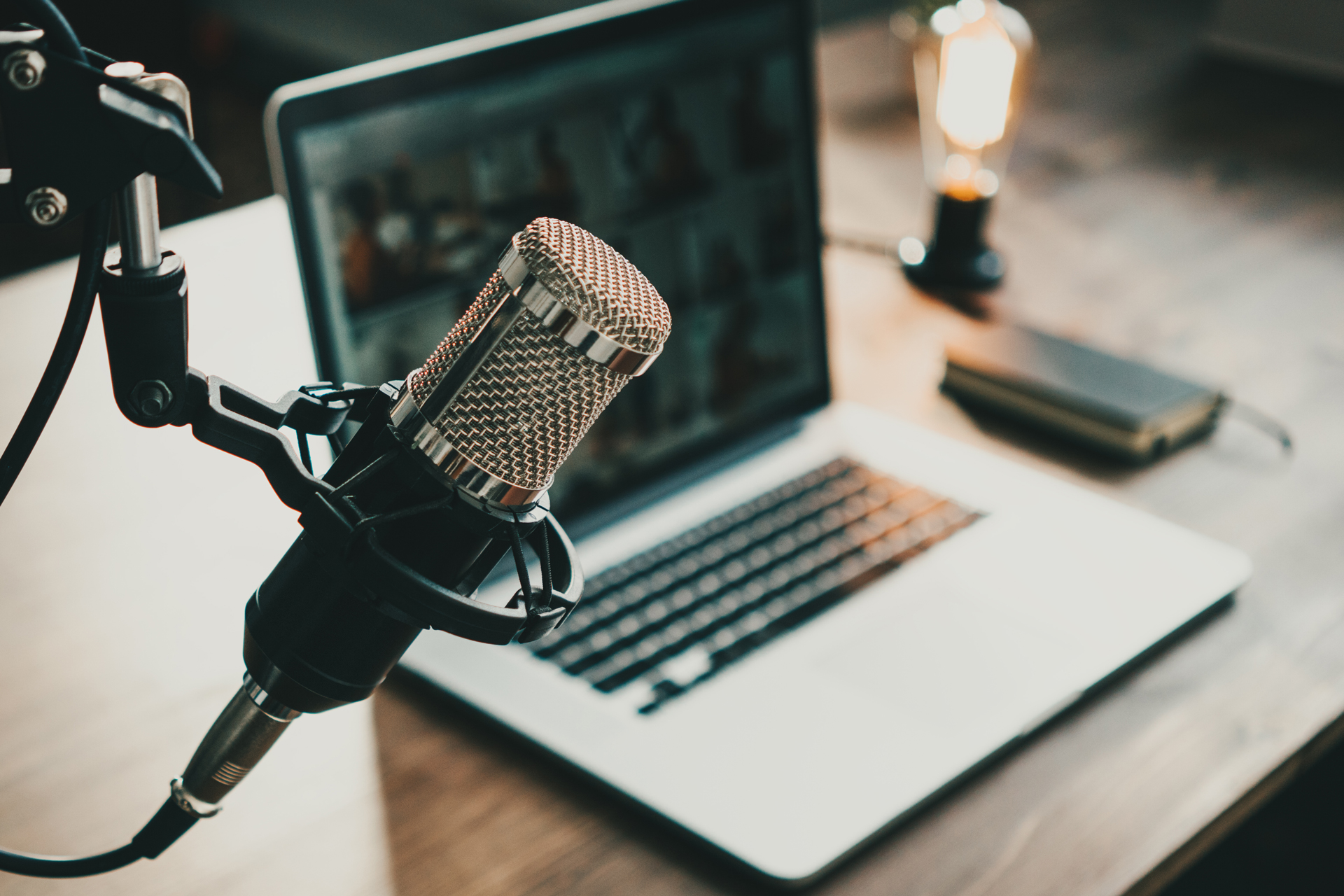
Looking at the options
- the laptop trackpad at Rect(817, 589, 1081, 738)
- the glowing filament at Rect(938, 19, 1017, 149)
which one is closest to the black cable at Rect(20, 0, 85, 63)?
the laptop trackpad at Rect(817, 589, 1081, 738)

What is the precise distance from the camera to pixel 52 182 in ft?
1.03

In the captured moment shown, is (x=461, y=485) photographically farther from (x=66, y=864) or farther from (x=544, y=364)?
(x=66, y=864)

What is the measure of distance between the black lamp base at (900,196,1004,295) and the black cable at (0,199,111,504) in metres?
0.94

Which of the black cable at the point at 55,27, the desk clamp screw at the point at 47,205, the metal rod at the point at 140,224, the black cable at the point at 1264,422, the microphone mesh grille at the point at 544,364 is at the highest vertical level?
the black cable at the point at 55,27

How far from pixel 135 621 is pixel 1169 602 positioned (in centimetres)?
65

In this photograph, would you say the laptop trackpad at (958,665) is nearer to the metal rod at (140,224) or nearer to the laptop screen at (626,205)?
the laptop screen at (626,205)

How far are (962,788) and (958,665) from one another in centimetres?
9

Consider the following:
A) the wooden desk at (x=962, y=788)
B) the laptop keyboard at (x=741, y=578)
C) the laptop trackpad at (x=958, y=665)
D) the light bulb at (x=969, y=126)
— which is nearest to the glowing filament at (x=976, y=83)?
the light bulb at (x=969, y=126)

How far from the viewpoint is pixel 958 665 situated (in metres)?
0.70

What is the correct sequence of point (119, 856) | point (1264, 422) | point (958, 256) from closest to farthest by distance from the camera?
1. point (119, 856)
2. point (1264, 422)
3. point (958, 256)

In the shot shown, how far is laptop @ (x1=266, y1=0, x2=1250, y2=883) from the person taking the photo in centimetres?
64

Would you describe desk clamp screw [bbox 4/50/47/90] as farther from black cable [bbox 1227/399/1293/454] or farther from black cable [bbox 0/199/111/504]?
black cable [bbox 1227/399/1293/454]

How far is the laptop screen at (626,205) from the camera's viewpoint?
71cm

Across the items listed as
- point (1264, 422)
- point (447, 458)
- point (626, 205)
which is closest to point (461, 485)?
point (447, 458)
